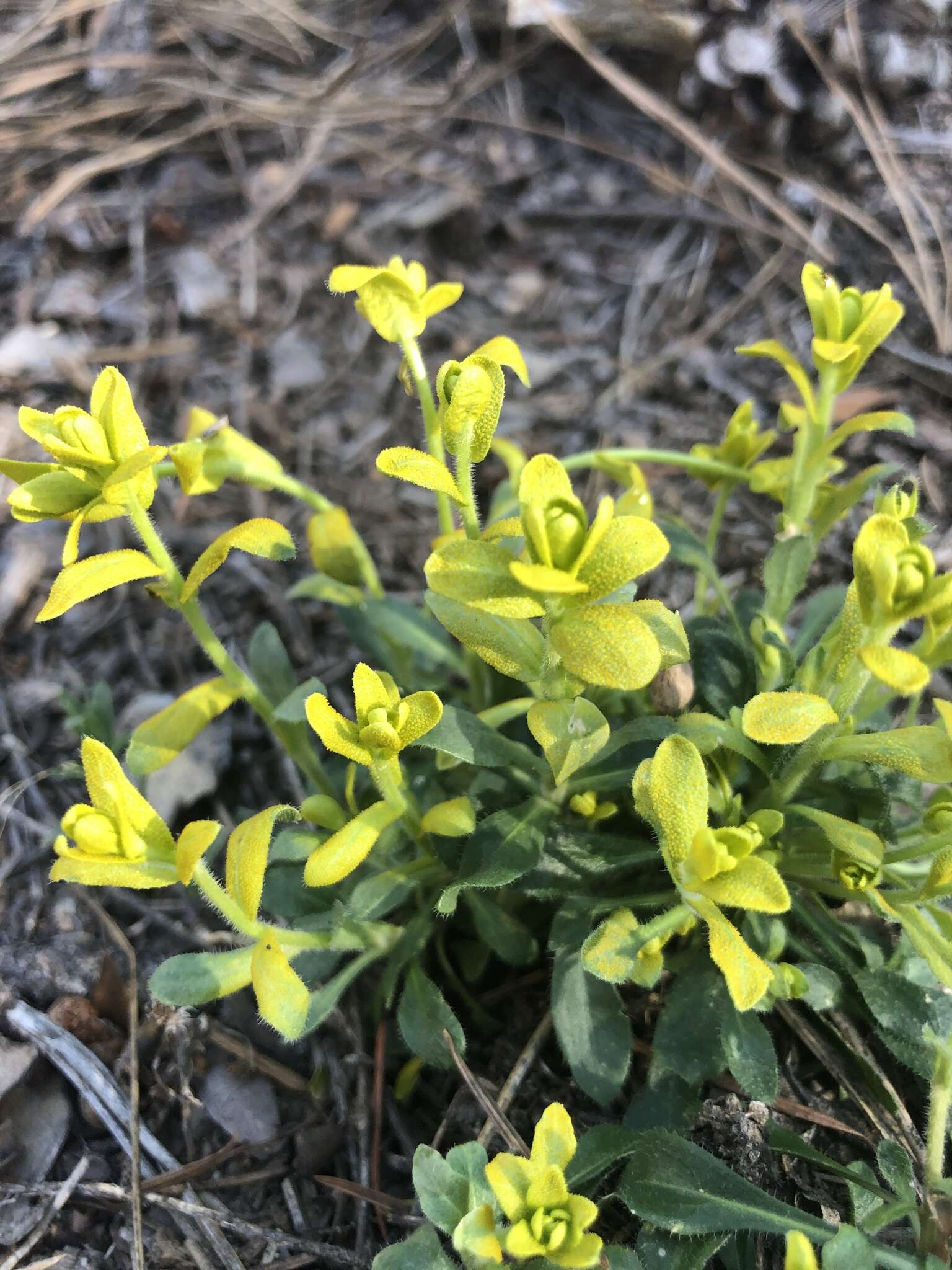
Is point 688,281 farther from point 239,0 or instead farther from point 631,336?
point 239,0

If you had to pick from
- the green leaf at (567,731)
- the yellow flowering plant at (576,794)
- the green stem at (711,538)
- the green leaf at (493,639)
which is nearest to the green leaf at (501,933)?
the yellow flowering plant at (576,794)

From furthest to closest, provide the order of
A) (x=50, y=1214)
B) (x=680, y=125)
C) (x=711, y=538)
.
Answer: (x=680, y=125) < (x=711, y=538) < (x=50, y=1214)

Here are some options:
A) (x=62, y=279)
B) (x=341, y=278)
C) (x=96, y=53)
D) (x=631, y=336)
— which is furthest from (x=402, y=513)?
(x=96, y=53)

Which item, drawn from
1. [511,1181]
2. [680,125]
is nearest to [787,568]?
[511,1181]

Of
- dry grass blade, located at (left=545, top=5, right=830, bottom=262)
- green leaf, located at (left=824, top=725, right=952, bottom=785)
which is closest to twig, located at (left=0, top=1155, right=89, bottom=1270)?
green leaf, located at (left=824, top=725, right=952, bottom=785)

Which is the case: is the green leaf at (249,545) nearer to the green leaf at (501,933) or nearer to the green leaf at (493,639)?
the green leaf at (493,639)

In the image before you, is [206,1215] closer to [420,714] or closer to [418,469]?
[420,714]
